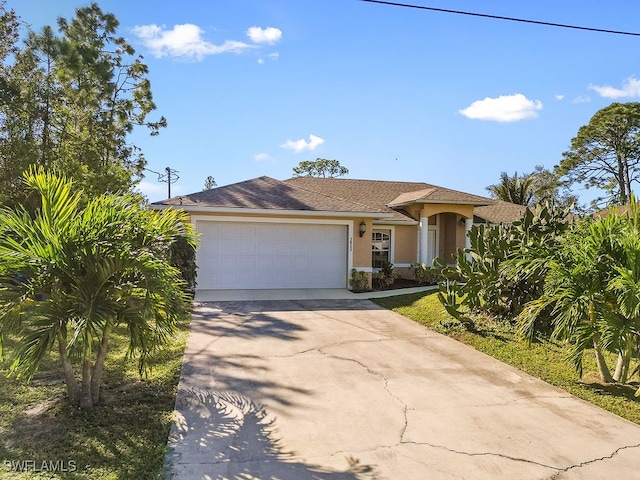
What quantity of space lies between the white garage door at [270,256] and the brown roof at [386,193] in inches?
129

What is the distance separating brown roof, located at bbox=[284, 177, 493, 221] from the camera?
1612 centimetres

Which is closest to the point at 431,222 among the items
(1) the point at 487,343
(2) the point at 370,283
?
(2) the point at 370,283

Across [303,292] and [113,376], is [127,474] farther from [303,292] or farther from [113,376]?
[303,292]

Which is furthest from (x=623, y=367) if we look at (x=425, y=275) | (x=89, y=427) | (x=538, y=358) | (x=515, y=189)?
(x=515, y=189)

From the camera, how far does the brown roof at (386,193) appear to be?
16125 mm

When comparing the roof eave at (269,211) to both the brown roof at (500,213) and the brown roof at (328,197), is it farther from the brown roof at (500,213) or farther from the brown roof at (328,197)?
the brown roof at (500,213)

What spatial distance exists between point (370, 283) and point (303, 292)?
8.23ft

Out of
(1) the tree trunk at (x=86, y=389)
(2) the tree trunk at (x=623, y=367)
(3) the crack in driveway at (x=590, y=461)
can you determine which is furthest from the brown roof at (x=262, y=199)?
(3) the crack in driveway at (x=590, y=461)

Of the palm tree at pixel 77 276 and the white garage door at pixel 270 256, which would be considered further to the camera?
the white garage door at pixel 270 256

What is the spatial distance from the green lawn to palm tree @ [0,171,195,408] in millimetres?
5202

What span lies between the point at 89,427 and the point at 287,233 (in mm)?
9899

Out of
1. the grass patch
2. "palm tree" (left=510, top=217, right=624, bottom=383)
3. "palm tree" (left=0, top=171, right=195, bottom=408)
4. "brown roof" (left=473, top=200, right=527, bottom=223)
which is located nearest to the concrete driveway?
the grass patch

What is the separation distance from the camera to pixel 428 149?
1789 centimetres

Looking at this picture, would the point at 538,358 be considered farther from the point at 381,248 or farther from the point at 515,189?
the point at 515,189
